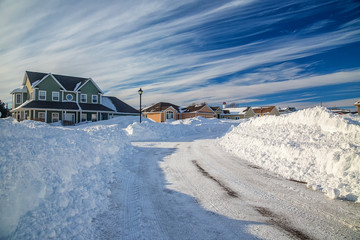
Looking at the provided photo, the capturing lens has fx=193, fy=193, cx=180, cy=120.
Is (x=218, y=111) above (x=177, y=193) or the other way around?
above

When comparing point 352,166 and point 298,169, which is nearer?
point 352,166

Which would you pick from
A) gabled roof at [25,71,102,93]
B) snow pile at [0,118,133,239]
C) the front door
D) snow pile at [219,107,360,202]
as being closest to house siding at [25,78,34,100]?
gabled roof at [25,71,102,93]

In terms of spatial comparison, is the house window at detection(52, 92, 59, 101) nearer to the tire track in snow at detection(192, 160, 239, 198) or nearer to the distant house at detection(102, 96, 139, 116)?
the distant house at detection(102, 96, 139, 116)

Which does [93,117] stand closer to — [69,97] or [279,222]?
[69,97]

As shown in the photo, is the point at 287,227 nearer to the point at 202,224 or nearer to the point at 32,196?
the point at 202,224

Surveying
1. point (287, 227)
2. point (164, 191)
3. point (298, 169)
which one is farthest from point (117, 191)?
point (298, 169)

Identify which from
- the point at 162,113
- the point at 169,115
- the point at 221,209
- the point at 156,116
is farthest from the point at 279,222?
the point at 169,115

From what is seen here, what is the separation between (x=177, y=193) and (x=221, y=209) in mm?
1427

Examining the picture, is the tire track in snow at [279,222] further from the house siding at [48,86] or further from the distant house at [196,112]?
the distant house at [196,112]

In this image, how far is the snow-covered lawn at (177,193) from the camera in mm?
3502

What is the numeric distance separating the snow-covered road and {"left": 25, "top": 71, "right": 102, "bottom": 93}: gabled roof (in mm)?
34243

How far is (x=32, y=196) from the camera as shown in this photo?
3.61 m

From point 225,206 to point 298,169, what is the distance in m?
3.92

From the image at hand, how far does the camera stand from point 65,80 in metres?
36.4
